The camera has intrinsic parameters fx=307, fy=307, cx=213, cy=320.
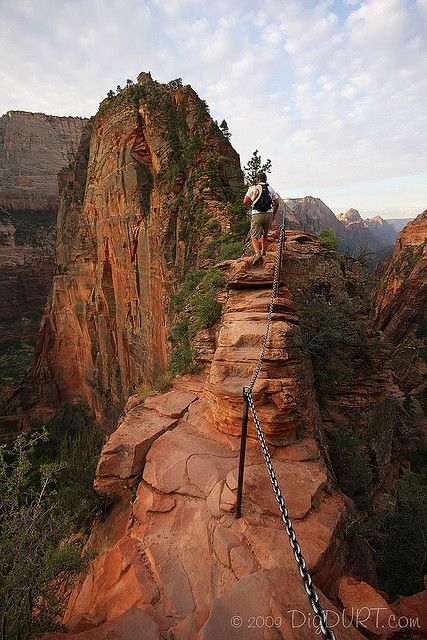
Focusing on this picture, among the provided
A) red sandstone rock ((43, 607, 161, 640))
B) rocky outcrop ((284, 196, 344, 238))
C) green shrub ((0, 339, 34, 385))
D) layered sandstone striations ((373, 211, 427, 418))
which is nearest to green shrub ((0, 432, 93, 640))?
red sandstone rock ((43, 607, 161, 640))

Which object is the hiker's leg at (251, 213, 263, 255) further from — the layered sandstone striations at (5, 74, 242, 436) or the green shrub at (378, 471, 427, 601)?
the green shrub at (378, 471, 427, 601)

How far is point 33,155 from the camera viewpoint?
235 feet

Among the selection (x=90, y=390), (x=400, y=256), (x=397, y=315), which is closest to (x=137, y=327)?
(x=90, y=390)

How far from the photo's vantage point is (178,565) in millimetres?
3330

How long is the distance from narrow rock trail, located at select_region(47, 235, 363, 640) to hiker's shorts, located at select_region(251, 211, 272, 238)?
1.41m

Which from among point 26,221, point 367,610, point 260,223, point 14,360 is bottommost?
point 14,360

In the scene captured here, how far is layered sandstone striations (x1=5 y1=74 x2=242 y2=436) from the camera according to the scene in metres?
15.7

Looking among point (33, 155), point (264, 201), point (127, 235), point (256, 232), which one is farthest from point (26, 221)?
point (264, 201)

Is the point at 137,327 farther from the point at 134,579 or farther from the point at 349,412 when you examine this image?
the point at 134,579

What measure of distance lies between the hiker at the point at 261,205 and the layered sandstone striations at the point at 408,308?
27163 mm

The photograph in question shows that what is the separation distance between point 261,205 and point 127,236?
15.4m

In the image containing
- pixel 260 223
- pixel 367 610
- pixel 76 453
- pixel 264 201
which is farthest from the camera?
pixel 76 453

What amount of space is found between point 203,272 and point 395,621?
1081 centimetres

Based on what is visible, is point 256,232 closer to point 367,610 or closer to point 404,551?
point 367,610
